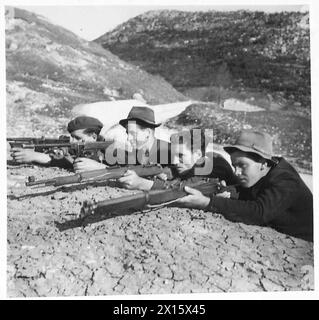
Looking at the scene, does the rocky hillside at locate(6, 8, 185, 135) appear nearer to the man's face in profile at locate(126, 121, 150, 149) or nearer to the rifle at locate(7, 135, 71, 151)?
the rifle at locate(7, 135, 71, 151)

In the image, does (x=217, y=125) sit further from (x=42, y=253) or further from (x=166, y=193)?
(x=42, y=253)

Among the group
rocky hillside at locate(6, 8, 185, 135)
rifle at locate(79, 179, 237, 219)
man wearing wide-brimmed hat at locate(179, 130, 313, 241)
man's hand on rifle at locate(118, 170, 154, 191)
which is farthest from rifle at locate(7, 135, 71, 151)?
man wearing wide-brimmed hat at locate(179, 130, 313, 241)

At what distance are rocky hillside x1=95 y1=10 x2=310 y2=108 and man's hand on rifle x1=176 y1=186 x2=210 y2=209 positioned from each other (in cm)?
155

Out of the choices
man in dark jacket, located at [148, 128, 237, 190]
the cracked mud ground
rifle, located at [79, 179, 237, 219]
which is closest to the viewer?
rifle, located at [79, 179, 237, 219]

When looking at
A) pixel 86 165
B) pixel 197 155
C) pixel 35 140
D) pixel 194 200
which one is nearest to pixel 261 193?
pixel 194 200

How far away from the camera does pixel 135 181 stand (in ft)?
14.2

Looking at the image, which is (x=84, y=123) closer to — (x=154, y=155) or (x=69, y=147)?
(x=69, y=147)

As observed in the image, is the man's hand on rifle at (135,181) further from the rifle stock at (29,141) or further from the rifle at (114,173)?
the rifle stock at (29,141)

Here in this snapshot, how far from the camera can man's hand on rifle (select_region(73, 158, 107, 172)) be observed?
14.9 ft

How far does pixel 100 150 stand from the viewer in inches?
183

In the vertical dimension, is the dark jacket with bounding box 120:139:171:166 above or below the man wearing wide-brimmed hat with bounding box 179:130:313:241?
above

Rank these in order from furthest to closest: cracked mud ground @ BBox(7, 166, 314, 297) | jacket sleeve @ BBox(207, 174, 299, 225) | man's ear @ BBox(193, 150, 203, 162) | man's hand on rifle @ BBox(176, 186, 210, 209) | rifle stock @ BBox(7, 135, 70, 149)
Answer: man's ear @ BBox(193, 150, 203, 162) → rifle stock @ BBox(7, 135, 70, 149) → jacket sleeve @ BBox(207, 174, 299, 225) → man's hand on rifle @ BBox(176, 186, 210, 209) → cracked mud ground @ BBox(7, 166, 314, 297)

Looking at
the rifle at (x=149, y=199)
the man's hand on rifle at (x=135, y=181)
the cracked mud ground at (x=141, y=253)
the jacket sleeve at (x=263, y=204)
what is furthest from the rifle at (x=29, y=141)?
the jacket sleeve at (x=263, y=204)
